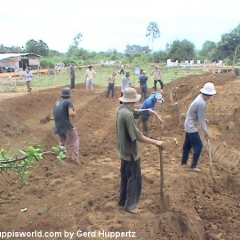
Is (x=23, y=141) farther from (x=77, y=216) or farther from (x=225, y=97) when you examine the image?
(x=225, y=97)

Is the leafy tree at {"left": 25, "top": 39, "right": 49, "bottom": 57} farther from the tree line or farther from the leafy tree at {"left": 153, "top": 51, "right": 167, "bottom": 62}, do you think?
the leafy tree at {"left": 153, "top": 51, "right": 167, "bottom": 62}

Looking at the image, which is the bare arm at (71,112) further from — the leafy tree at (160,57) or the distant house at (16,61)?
the leafy tree at (160,57)

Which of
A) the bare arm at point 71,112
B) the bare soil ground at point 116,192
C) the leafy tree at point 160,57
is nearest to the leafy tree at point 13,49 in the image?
the leafy tree at point 160,57

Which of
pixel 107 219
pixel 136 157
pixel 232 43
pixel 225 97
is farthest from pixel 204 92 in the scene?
pixel 232 43

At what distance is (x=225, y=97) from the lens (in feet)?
43.8

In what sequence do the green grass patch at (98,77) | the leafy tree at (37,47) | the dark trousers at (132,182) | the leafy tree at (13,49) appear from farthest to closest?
1. the leafy tree at (13,49)
2. the leafy tree at (37,47)
3. the green grass patch at (98,77)
4. the dark trousers at (132,182)

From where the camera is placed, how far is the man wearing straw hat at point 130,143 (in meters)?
5.36

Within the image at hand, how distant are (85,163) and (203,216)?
3401 millimetres

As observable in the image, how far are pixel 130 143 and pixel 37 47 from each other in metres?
53.7

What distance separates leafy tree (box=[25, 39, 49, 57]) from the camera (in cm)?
5566

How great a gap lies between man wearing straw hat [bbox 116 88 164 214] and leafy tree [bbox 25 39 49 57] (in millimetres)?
52445

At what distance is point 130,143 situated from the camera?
553cm

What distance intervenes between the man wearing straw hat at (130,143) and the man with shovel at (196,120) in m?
1.92

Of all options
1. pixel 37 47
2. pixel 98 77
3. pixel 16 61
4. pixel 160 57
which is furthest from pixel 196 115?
pixel 37 47
